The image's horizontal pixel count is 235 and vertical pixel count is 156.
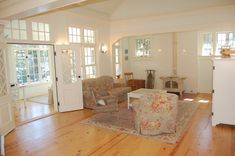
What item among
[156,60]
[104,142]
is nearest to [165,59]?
[156,60]

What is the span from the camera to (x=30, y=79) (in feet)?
27.9

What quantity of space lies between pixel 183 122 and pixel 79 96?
336 cm

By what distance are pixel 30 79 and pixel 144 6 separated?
576 cm

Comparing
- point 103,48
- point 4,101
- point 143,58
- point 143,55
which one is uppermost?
point 103,48

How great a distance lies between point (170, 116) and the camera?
155 inches

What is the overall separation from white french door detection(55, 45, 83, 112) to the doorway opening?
0.51m

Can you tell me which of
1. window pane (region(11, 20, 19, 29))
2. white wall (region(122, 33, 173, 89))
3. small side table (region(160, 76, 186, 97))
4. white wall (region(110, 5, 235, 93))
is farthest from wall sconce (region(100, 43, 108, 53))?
window pane (region(11, 20, 19, 29))

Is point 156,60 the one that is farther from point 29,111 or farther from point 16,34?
point 16,34

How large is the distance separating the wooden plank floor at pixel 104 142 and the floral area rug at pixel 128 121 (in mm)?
149

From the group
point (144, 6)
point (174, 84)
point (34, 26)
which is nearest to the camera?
point (34, 26)

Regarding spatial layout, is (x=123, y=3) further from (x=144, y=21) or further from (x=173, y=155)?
(x=173, y=155)

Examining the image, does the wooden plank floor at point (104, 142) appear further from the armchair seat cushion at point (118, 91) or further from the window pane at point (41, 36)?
the window pane at point (41, 36)

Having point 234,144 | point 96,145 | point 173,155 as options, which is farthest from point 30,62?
point 234,144

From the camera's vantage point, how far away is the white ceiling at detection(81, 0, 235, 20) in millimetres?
6215
